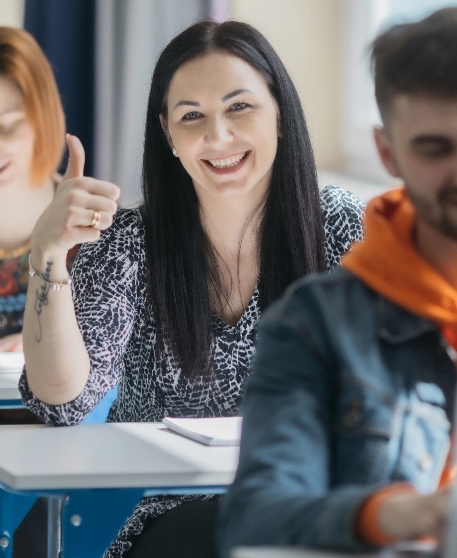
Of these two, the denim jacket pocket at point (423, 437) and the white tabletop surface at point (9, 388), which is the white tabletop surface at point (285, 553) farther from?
the white tabletop surface at point (9, 388)

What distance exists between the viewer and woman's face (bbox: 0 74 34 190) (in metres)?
3.23

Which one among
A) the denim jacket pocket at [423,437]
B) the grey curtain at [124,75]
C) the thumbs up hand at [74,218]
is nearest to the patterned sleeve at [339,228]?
the thumbs up hand at [74,218]

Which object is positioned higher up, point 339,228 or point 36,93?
point 36,93

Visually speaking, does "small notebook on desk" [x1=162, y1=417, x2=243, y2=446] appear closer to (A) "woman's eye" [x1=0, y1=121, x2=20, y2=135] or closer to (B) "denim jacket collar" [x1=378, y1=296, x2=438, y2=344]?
(B) "denim jacket collar" [x1=378, y1=296, x2=438, y2=344]

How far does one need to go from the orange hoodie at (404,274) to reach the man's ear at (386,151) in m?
0.03

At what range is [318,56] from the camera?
350cm

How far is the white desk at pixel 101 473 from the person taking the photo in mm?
→ 1444

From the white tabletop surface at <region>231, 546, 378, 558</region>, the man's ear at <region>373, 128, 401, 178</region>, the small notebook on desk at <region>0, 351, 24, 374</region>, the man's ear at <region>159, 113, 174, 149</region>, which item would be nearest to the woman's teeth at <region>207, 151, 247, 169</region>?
the man's ear at <region>159, 113, 174, 149</region>

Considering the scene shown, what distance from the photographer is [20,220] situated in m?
3.16

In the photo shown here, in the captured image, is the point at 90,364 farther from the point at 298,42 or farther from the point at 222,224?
the point at 298,42

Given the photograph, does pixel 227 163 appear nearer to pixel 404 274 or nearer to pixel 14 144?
pixel 404 274

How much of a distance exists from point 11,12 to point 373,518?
12.0ft

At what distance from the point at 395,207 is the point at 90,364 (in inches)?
37.4

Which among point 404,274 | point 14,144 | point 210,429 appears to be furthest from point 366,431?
A: point 14,144
